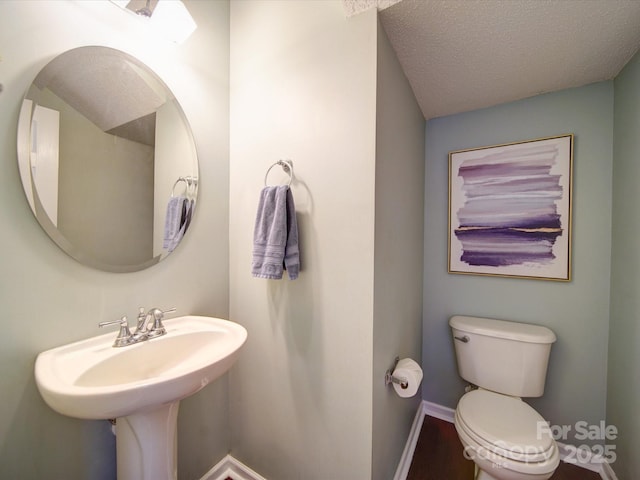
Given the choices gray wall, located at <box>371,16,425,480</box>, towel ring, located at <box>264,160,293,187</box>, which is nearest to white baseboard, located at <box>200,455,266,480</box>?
gray wall, located at <box>371,16,425,480</box>

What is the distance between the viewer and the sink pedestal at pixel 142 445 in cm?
80

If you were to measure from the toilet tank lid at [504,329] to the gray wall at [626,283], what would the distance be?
0.27m

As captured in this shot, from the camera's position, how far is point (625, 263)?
1193 mm

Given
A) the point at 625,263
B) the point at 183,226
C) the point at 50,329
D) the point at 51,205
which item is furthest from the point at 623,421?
the point at 51,205

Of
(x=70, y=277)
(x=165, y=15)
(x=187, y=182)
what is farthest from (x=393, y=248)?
(x=165, y=15)

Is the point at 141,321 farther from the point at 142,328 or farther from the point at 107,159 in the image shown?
the point at 107,159

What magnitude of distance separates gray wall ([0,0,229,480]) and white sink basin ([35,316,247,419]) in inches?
3.8

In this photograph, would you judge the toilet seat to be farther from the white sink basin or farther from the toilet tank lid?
the white sink basin

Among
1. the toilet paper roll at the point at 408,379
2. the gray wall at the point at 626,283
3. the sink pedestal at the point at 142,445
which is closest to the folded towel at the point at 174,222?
the sink pedestal at the point at 142,445

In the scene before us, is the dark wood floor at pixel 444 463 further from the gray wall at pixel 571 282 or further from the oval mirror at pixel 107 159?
the oval mirror at pixel 107 159

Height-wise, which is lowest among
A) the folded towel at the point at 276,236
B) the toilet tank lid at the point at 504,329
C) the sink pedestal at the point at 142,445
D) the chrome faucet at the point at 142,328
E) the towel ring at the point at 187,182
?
the sink pedestal at the point at 142,445

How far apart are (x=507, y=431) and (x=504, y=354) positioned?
42cm

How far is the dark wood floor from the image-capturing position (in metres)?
1.32

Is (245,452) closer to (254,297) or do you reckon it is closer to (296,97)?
(254,297)
